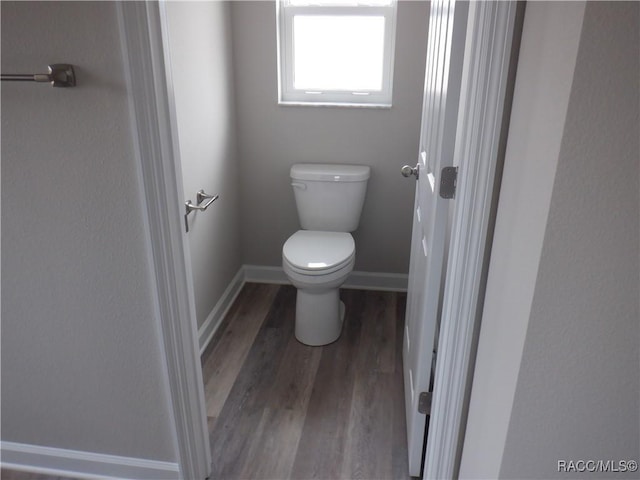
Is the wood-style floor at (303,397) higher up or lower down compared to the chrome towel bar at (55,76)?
lower down

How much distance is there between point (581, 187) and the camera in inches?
32.6

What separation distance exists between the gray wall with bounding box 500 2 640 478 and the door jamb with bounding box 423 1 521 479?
0.29 metres

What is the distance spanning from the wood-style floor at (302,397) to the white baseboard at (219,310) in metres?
0.04

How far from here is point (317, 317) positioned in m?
2.40

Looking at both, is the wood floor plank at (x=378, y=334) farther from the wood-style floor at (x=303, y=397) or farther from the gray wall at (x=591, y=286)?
the gray wall at (x=591, y=286)

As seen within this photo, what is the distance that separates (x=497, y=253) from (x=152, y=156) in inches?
33.8

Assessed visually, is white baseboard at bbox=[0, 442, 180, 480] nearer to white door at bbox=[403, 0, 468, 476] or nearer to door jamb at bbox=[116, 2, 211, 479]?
door jamb at bbox=[116, 2, 211, 479]

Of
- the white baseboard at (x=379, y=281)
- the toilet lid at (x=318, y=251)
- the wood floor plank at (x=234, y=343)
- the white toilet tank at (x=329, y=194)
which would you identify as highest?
the white toilet tank at (x=329, y=194)

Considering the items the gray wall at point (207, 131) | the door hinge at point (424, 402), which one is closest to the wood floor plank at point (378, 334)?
the door hinge at point (424, 402)

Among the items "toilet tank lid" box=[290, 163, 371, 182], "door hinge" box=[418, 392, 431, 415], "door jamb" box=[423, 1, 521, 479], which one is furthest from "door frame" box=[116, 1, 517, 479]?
"toilet tank lid" box=[290, 163, 371, 182]

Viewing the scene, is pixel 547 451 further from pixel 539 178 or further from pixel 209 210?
pixel 209 210

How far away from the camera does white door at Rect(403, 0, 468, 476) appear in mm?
1262

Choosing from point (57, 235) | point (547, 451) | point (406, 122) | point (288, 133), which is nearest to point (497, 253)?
point (547, 451)

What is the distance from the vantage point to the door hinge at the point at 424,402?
1.58 m
